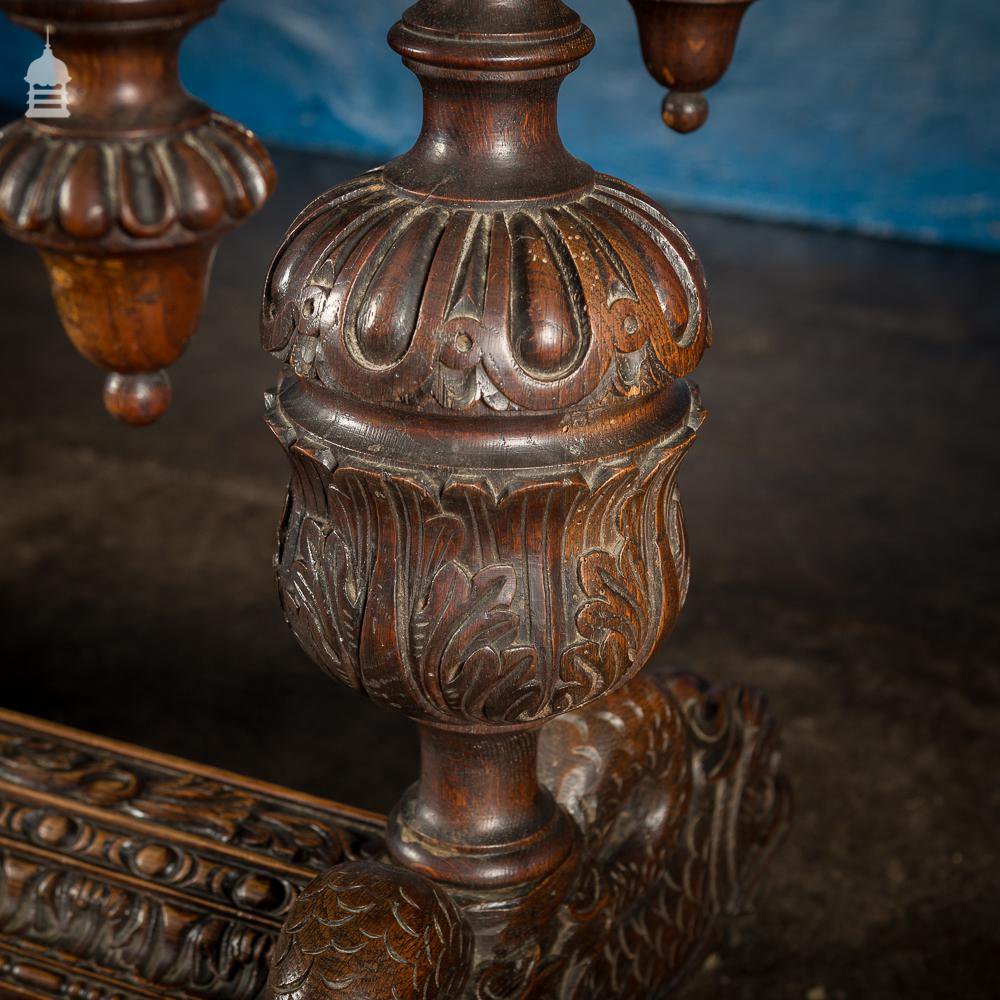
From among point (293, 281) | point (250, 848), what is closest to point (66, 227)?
point (293, 281)

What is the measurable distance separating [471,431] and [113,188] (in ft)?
0.64

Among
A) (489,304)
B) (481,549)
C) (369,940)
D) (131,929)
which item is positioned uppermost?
(489,304)

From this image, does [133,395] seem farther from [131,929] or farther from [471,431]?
[131,929]

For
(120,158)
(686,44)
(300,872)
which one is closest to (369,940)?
(300,872)

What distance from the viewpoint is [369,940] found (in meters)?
0.76

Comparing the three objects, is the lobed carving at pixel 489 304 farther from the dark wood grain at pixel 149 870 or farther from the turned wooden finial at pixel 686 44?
the dark wood grain at pixel 149 870

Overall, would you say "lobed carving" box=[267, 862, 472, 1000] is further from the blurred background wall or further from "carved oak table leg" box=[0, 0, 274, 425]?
the blurred background wall

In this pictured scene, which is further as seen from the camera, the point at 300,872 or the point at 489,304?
the point at 300,872

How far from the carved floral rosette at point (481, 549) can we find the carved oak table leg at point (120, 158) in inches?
5.5

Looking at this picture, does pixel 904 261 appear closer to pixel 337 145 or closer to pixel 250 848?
pixel 337 145

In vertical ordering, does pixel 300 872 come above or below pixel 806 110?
above

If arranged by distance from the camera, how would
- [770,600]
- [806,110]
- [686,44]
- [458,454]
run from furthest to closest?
[806,110], [770,600], [686,44], [458,454]

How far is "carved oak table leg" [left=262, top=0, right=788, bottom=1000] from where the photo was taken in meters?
0.66

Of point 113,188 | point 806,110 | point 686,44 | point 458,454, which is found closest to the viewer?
point 113,188
